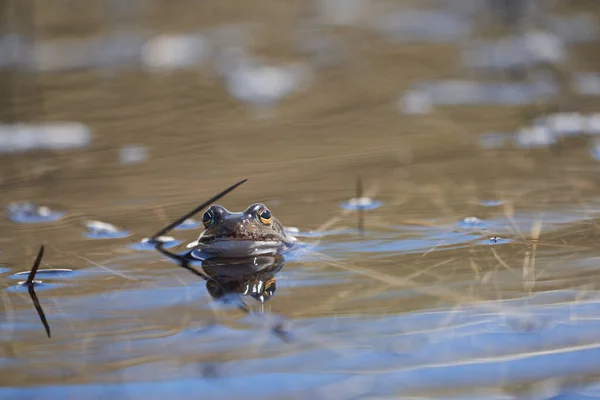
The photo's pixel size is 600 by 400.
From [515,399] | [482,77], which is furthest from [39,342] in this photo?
[482,77]

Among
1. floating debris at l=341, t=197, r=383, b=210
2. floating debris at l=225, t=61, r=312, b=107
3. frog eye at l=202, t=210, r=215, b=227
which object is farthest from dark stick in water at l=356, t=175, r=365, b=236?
floating debris at l=225, t=61, r=312, b=107

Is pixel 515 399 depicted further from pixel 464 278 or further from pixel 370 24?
pixel 370 24

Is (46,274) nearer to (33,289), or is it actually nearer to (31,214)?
(33,289)

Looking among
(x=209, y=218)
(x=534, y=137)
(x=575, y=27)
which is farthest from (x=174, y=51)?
(x=209, y=218)

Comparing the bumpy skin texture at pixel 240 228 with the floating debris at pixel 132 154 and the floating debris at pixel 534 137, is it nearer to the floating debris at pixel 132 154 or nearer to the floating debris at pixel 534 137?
the floating debris at pixel 132 154

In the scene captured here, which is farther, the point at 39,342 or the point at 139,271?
the point at 139,271

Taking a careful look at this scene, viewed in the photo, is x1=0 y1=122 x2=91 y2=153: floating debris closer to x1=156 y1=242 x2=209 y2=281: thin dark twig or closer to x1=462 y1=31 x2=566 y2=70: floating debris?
x1=156 y1=242 x2=209 y2=281: thin dark twig
